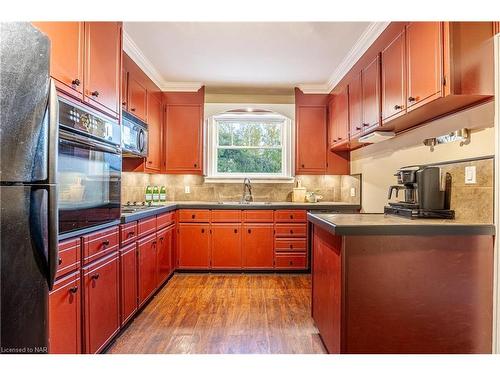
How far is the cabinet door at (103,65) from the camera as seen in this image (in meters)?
1.67

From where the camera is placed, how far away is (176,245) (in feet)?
11.7

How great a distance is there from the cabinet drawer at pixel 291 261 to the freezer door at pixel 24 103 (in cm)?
296

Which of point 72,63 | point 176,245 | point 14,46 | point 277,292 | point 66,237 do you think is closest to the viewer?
point 14,46

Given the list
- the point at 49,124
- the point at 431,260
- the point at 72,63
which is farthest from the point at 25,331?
the point at 431,260

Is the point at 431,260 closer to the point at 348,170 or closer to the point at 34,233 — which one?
the point at 34,233

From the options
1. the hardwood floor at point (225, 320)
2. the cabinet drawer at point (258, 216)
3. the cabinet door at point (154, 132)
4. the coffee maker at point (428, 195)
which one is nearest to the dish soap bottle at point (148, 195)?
the cabinet door at point (154, 132)

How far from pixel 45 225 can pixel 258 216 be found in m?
2.71

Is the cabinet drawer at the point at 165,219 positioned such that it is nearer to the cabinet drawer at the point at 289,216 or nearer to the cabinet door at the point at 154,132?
the cabinet door at the point at 154,132

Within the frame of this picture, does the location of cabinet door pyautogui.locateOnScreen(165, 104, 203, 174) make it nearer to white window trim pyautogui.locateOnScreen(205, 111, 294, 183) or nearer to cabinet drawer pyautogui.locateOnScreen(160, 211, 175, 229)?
white window trim pyautogui.locateOnScreen(205, 111, 294, 183)

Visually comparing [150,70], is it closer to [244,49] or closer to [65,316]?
[244,49]

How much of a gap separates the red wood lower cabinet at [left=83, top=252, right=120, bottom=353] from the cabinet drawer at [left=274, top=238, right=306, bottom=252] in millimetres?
2055

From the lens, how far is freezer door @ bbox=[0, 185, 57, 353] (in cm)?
93

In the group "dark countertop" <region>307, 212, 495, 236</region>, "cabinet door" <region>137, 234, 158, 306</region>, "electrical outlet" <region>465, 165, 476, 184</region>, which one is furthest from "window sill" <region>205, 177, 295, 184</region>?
"dark countertop" <region>307, 212, 495, 236</region>

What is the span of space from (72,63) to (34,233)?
3.20 feet
